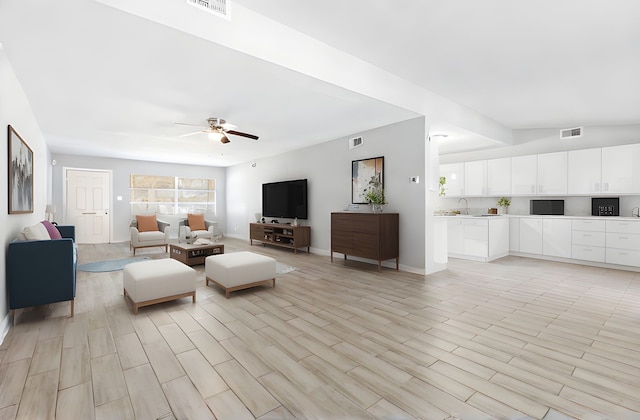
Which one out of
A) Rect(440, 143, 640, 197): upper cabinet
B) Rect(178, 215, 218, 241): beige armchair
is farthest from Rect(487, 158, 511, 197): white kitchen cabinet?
Rect(178, 215, 218, 241): beige armchair

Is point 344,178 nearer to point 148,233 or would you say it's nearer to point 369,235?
point 369,235

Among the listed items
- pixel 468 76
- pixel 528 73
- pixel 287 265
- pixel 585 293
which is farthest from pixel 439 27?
pixel 287 265

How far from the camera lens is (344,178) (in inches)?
241

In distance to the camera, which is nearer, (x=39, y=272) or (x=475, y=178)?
(x=39, y=272)

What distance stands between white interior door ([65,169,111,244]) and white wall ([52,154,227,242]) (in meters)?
0.14

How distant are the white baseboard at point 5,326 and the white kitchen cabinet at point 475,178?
7562 mm

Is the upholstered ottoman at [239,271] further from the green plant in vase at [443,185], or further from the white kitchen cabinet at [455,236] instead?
the green plant in vase at [443,185]

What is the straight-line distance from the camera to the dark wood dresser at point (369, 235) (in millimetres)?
4824

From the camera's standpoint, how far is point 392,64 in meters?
3.49

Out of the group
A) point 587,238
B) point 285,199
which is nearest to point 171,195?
point 285,199

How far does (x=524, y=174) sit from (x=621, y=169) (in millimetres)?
1405

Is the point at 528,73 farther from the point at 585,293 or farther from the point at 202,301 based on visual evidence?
the point at 202,301

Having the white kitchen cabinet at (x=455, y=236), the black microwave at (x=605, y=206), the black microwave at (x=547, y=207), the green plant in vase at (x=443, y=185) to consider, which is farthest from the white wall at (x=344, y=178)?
the black microwave at (x=605, y=206)

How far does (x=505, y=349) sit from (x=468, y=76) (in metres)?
3.09
